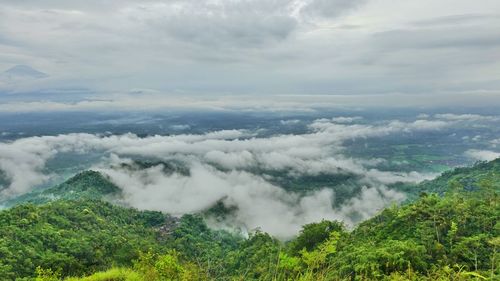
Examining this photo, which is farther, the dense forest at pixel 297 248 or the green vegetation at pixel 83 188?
the green vegetation at pixel 83 188

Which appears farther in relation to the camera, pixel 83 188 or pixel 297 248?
pixel 83 188

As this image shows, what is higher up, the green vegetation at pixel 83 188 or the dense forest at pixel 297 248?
the dense forest at pixel 297 248

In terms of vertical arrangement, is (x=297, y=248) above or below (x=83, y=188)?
above

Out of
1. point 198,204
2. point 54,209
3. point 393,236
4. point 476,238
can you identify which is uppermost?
point 476,238

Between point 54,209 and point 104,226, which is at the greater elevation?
point 54,209

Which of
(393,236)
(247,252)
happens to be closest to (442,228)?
(393,236)

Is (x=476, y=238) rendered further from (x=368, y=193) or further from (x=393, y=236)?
(x=368, y=193)

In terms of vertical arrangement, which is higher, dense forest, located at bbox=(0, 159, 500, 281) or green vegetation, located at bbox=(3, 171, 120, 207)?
dense forest, located at bbox=(0, 159, 500, 281)

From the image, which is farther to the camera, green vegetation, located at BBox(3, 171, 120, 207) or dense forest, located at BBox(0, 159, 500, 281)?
green vegetation, located at BBox(3, 171, 120, 207)
